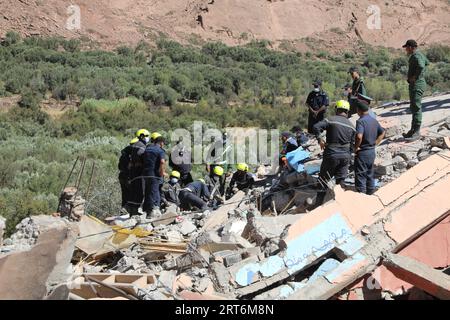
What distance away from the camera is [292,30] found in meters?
55.1

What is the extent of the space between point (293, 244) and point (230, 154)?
8.66 metres

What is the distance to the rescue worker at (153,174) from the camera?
417 inches

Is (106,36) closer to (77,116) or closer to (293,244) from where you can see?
(77,116)

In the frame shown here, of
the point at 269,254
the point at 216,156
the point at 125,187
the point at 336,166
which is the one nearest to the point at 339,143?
the point at 336,166

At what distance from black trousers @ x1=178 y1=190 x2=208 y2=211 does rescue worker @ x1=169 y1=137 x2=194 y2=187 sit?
0.94 meters

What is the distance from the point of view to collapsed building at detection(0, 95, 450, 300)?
634 centimetres

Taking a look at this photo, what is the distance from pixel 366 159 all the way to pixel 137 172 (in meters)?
4.31

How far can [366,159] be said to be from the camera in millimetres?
8297

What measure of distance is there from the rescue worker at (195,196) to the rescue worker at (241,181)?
0.46 metres

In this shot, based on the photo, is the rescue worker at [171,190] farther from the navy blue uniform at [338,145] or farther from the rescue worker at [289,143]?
the navy blue uniform at [338,145]

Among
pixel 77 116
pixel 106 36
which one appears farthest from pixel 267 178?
pixel 106 36

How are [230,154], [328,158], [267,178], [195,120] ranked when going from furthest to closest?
[195,120], [230,154], [267,178], [328,158]

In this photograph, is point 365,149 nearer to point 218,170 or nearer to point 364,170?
point 364,170

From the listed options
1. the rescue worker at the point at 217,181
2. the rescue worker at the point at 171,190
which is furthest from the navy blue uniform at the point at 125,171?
the rescue worker at the point at 217,181
